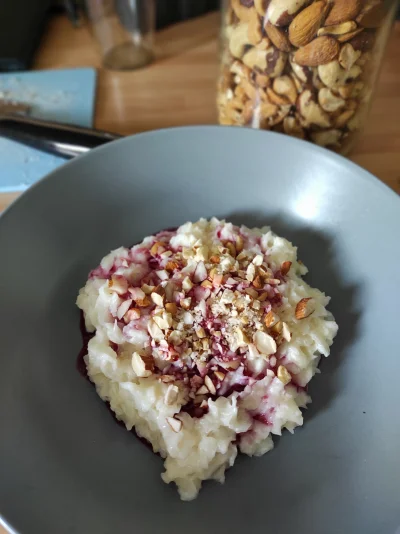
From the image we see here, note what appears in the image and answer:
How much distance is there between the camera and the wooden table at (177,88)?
0.96 meters

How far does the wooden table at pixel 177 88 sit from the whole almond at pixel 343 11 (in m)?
0.30

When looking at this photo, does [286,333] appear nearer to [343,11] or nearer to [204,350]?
[204,350]

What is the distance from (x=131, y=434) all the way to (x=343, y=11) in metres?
0.62

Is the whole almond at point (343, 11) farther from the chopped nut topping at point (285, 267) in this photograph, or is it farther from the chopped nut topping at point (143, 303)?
the chopped nut topping at point (143, 303)

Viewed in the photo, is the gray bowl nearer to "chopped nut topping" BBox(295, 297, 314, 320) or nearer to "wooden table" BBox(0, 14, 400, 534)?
"chopped nut topping" BBox(295, 297, 314, 320)

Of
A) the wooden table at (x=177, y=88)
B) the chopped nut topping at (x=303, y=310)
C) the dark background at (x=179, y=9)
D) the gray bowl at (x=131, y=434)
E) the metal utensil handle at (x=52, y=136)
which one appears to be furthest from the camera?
the dark background at (x=179, y=9)

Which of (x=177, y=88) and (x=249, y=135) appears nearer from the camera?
(x=249, y=135)

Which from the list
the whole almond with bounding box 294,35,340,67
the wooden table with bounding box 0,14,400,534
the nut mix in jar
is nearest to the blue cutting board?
the wooden table with bounding box 0,14,400,534

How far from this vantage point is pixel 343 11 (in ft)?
2.19

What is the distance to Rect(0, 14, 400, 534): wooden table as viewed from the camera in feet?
3.14

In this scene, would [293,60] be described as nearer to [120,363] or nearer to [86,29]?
[120,363]

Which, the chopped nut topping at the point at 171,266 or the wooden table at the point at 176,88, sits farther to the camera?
the wooden table at the point at 176,88

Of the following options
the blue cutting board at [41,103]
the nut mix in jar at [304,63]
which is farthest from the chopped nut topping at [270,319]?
the blue cutting board at [41,103]

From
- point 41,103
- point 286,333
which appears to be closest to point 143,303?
point 286,333
